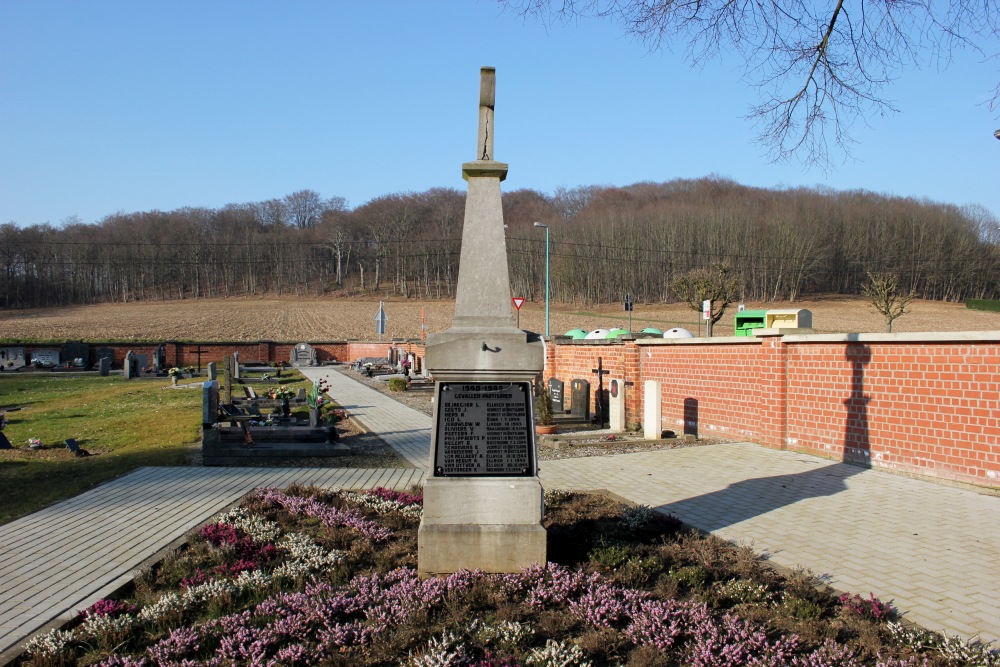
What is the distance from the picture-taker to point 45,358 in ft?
134

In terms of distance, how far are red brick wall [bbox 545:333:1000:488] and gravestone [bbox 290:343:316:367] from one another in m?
33.7

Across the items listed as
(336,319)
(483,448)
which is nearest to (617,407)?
(483,448)

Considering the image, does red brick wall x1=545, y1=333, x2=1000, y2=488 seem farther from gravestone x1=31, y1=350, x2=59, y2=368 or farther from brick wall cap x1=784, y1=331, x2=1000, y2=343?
gravestone x1=31, y1=350, x2=59, y2=368

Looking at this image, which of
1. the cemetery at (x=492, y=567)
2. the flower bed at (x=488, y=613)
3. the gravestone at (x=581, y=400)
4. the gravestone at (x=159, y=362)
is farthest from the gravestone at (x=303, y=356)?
the flower bed at (x=488, y=613)

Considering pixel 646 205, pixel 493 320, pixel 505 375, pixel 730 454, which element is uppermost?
pixel 646 205

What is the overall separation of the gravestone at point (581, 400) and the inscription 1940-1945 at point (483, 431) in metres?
10.1

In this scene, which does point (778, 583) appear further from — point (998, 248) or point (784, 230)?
point (998, 248)

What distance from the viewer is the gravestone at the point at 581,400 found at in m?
15.1

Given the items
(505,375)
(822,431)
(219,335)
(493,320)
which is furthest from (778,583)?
(219,335)

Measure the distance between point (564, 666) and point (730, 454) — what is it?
26.0 feet

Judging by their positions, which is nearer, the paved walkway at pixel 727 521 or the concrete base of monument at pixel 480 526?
the paved walkway at pixel 727 521

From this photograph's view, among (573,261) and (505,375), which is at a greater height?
(573,261)

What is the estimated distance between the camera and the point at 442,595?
14.7ft

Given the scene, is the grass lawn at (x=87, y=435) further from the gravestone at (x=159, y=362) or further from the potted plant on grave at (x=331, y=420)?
the gravestone at (x=159, y=362)
